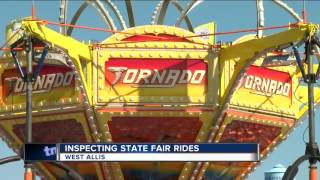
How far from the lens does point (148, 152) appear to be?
749 inches

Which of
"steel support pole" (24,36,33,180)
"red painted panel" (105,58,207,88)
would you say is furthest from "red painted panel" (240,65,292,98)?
"steel support pole" (24,36,33,180)

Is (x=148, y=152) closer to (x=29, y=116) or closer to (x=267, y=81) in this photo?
(x=29, y=116)

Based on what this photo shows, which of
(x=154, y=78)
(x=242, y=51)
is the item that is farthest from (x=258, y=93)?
(x=154, y=78)

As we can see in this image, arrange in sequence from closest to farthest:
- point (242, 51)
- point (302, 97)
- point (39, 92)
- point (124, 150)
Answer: point (124, 150)
point (242, 51)
point (39, 92)
point (302, 97)

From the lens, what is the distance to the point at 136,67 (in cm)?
2388

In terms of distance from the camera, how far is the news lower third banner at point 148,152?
18859 millimetres

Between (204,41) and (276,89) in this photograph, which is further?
(276,89)

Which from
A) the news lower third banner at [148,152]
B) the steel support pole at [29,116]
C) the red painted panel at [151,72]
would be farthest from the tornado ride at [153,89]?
the news lower third banner at [148,152]

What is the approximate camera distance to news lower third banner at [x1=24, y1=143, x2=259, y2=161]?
61.9 ft

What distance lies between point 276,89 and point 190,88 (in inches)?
150

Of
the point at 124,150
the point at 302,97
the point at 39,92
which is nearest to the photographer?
the point at 124,150

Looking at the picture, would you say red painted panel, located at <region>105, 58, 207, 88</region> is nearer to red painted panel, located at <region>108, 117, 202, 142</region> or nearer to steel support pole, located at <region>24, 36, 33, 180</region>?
red painted panel, located at <region>108, 117, 202, 142</region>

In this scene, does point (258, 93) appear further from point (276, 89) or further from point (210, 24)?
point (210, 24)

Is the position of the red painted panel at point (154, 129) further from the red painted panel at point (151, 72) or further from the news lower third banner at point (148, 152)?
the news lower third banner at point (148, 152)
